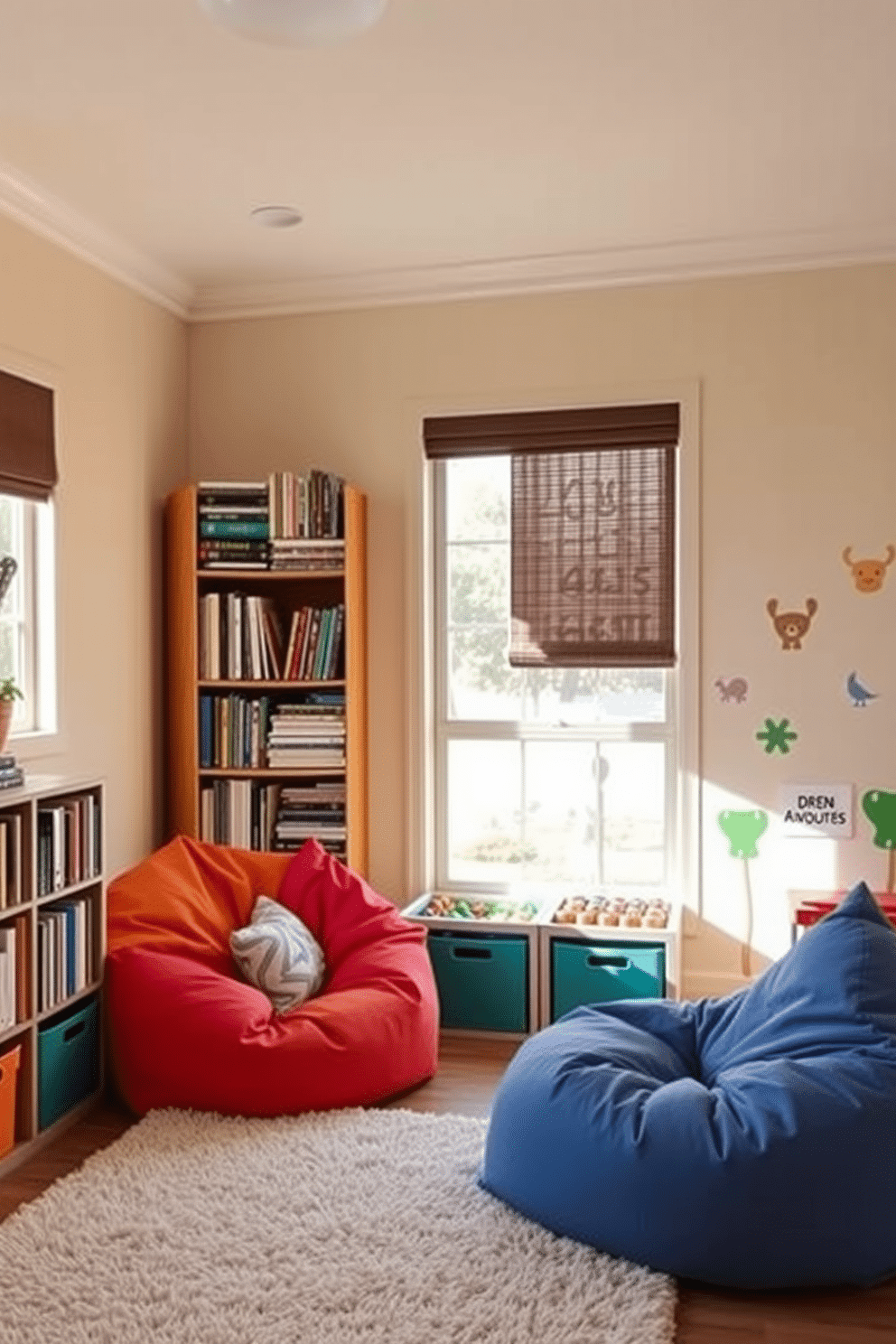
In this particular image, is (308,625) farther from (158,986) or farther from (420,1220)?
(420,1220)

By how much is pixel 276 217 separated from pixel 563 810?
2.21 meters

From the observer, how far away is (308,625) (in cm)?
411

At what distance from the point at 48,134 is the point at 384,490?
1.66 meters

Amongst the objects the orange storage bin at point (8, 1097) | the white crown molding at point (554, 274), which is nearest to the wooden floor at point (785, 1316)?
the orange storage bin at point (8, 1097)

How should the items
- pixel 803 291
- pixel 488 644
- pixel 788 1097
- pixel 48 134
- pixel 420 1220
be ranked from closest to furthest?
pixel 788 1097 → pixel 420 1220 → pixel 48 134 → pixel 803 291 → pixel 488 644

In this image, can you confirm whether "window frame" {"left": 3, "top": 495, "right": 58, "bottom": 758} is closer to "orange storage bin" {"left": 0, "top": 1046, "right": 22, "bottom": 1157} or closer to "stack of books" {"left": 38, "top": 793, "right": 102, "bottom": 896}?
"stack of books" {"left": 38, "top": 793, "right": 102, "bottom": 896}

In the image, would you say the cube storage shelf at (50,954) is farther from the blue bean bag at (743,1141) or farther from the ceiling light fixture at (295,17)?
the ceiling light fixture at (295,17)

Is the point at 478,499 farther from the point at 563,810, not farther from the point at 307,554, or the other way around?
the point at 563,810

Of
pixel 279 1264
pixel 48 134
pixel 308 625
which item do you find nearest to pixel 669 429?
pixel 308 625

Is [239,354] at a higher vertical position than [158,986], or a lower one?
higher

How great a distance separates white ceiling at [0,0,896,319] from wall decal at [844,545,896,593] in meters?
0.97

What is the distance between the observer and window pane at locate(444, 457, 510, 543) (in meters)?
4.22

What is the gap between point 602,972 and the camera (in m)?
3.79

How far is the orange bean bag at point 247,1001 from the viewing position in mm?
3088
